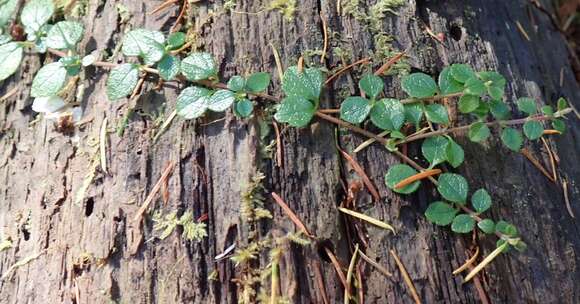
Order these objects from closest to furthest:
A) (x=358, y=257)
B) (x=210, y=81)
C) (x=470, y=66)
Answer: (x=358, y=257) < (x=210, y=81) < (x=470, y=66)

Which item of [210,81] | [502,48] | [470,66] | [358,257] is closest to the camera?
[358,257]

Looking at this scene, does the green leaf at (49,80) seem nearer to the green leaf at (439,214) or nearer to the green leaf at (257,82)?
the green leaf at (257,82)

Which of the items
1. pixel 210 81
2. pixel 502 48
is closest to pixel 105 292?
pixel 210 81

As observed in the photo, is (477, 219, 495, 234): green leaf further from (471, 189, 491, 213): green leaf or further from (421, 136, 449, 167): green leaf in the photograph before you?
(421, 136, 449, 167): green leaf

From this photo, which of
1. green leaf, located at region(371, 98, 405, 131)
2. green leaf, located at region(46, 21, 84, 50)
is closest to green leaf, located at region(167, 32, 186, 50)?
green leaf, located at region(46, 21, 84, 50)

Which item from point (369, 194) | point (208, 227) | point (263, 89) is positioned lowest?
point (369, 194)

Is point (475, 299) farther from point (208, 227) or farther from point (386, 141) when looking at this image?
point (208, 227)

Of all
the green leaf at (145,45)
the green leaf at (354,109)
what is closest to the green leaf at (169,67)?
the green leaf at (145,45)

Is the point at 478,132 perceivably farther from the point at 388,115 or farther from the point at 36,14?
the point at 36,14
